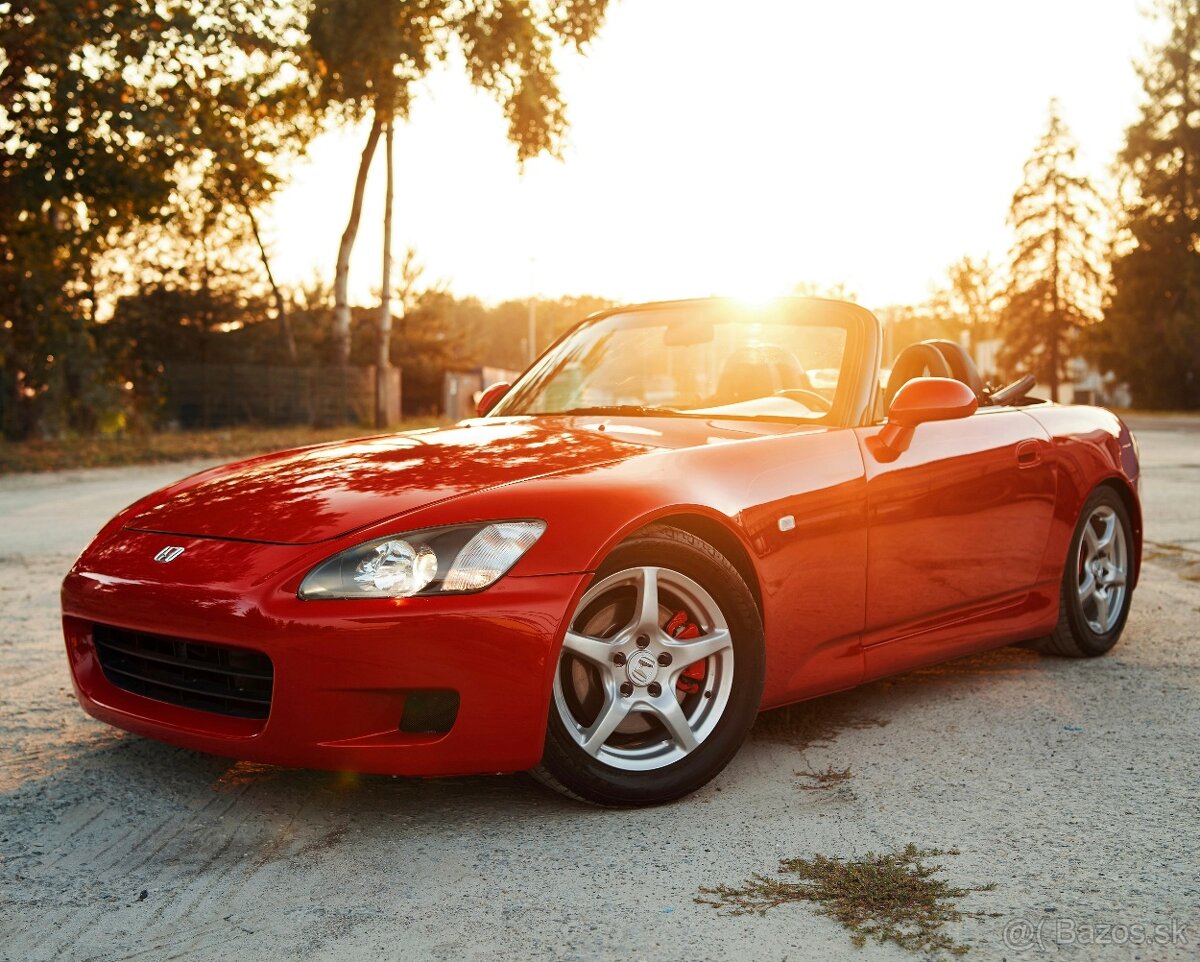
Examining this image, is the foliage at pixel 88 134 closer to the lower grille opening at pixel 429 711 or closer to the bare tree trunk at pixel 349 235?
the bare tree trunk at pixel 349 235

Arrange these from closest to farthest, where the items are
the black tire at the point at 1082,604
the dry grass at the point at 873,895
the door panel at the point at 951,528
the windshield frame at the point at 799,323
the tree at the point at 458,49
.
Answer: the dry grass at the point at 873,895, the door panel at the point at 951,528, the windshield frame at the point at 799,323, the black tire at the point at 1082,604, the tree at the point at 458,49

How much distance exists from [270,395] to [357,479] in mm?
29604

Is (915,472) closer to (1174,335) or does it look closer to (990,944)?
(990,944)

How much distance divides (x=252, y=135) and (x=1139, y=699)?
19754mm

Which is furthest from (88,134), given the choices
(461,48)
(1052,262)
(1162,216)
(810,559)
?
(1052,262)

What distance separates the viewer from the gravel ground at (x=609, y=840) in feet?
8.71

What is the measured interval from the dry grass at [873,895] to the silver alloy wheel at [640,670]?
0.57 m

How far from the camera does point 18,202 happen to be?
18.2 meters

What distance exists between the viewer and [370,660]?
308cm

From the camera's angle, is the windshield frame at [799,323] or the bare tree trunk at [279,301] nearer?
the windshield frame at [799,323]

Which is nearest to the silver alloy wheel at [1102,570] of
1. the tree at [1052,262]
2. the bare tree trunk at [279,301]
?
the bare tree trunk at [279,301]

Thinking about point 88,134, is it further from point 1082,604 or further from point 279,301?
point 279,301

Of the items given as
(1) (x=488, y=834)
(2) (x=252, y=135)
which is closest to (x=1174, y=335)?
(2) (x=252, y=135)

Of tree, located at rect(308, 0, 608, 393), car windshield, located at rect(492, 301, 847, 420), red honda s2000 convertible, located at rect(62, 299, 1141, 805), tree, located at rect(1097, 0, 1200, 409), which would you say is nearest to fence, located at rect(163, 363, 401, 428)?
→ tree, located at rect(308, 0, 608, 393)
